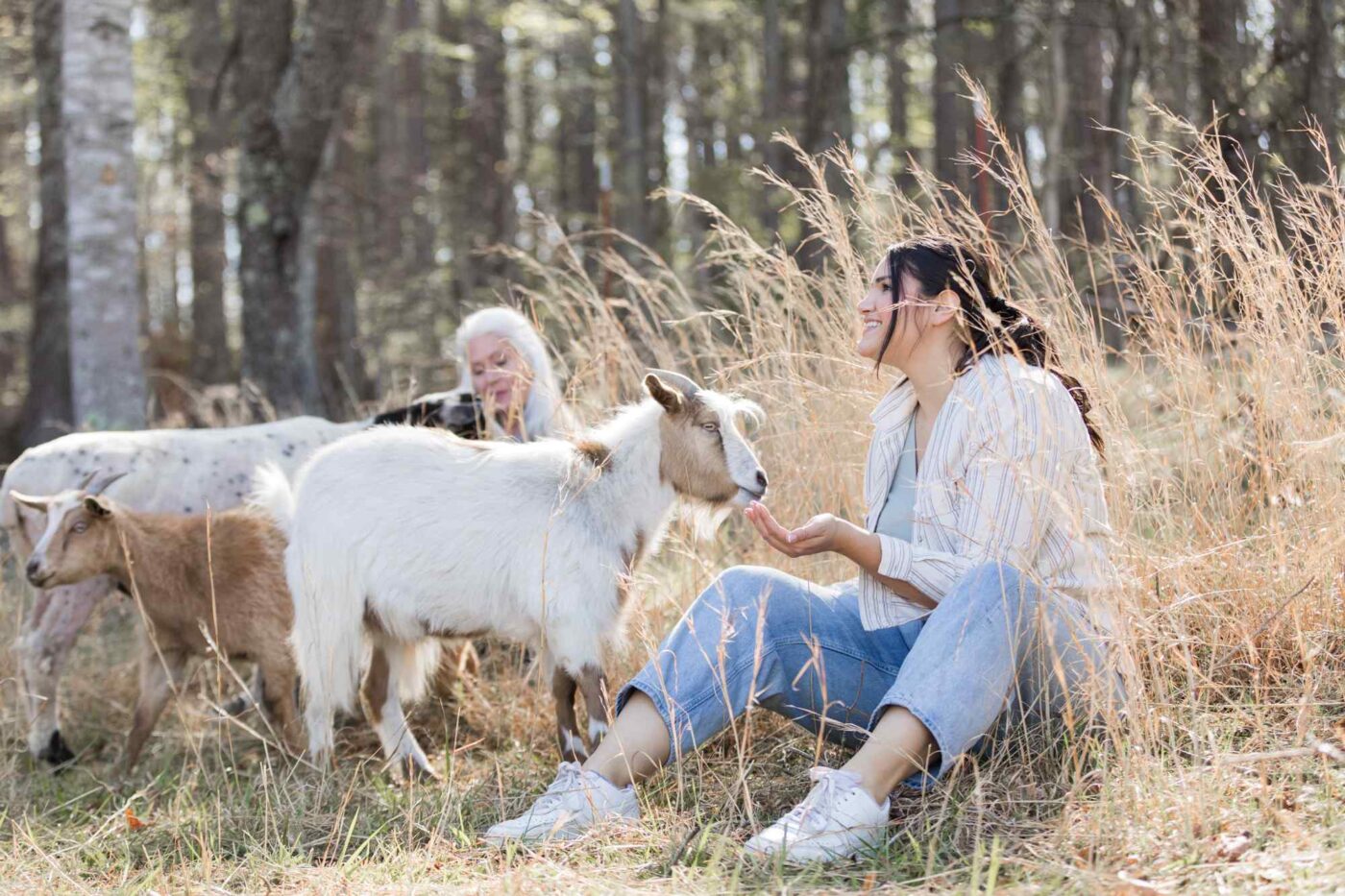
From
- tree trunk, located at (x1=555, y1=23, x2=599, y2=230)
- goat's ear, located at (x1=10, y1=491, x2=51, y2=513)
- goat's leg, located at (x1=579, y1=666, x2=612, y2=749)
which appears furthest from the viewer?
tree trunk, located at (x1=555, y1=23, x2=599, y2=230)

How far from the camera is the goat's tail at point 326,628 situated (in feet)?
13.9

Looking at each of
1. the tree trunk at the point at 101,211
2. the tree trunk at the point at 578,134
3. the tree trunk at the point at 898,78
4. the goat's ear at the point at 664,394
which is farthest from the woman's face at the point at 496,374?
the tree trunk at the point at 898,78

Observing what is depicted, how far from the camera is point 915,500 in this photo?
3.46 m

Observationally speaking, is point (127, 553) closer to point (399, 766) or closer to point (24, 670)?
point (24, 670)

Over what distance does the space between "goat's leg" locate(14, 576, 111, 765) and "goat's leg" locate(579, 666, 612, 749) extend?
239 centimetres

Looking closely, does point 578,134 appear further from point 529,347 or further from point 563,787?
point 563,787

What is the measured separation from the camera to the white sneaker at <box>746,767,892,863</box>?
291 cm

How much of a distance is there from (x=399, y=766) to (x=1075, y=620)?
238 centimetres

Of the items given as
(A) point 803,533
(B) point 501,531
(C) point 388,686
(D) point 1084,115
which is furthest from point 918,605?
(D) point 1084,115

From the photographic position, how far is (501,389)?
17.7 feet

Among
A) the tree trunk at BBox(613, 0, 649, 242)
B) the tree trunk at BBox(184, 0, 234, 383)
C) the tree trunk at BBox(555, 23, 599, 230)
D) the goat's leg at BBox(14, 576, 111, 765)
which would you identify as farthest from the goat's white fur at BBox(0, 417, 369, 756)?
the tree trunk at BBox(613, 0, 649, 242)

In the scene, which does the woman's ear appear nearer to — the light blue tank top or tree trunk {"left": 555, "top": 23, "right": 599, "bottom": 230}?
the light blue tank top

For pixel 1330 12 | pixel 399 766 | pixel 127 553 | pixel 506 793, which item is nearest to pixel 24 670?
pixel 127 553

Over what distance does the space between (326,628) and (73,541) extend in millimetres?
1339
